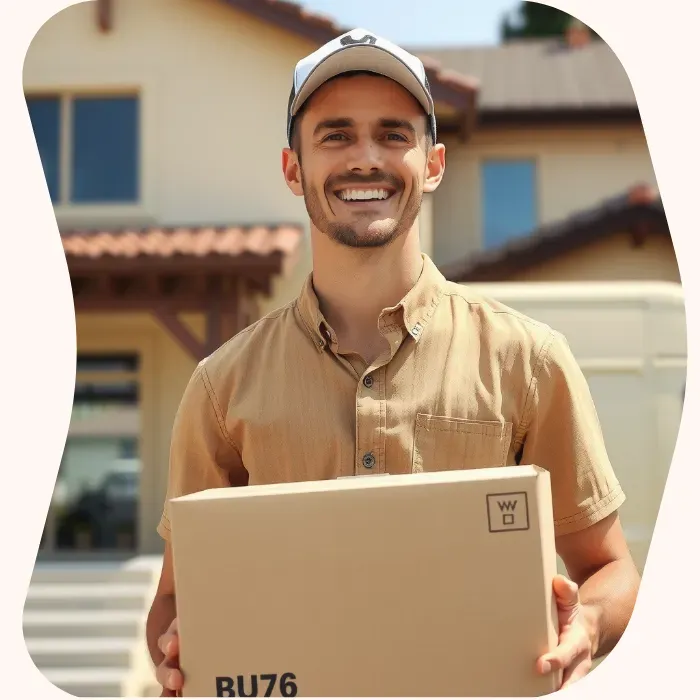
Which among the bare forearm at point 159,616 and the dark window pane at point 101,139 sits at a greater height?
the dark window pane at point 101,139

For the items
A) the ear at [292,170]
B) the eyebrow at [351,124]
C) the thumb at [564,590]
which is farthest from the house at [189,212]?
the thumb at [564,590]

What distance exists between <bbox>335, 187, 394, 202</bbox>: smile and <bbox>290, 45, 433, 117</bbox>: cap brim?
19 cm

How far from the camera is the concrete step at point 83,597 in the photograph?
5543mm

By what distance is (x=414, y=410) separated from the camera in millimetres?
1622

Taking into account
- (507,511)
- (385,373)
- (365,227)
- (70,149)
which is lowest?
(507,511)

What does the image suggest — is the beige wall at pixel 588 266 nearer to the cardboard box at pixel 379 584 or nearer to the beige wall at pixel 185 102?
the beige wall at pixel 185 102

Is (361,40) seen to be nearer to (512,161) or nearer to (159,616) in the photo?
(159,616)

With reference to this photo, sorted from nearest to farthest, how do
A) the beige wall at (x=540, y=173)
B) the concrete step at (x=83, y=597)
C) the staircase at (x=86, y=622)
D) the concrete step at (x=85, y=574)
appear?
the concrete step at (x=85, y=574)
the staircase at (x=86, y=622)
the concrete step at (x=83, y=597)
the beige wall at (x=540, y=173)

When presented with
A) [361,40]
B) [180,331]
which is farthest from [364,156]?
[180,331]

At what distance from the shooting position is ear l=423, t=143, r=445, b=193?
1.67 metres

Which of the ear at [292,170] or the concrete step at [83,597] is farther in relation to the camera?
the concrete step at [83,597]

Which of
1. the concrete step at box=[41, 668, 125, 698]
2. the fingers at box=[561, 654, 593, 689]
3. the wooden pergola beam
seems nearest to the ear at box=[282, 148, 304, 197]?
the fingers at box=[561, 654, 593, 689]

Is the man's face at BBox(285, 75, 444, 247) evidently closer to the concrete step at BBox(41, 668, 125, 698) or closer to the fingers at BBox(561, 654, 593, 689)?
the fingers at BBox(561, 654, 593, 689)

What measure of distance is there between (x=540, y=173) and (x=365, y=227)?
21.1 ft
